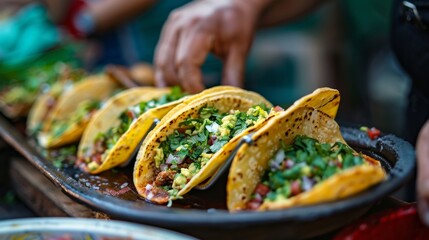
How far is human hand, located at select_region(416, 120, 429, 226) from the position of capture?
1452 mm

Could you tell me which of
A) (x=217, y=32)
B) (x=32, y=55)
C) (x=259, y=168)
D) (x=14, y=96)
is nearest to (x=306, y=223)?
(x=259, y=168)

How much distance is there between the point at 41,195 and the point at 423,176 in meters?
1.59

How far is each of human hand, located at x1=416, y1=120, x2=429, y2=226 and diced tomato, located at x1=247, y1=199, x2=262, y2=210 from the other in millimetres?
438

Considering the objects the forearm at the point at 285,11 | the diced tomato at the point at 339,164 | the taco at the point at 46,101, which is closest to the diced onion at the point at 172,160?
the diced tomato at the point at 339,164

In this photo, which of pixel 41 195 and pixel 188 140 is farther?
pixel 41 195

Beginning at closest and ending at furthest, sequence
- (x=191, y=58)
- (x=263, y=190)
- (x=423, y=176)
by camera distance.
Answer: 1. (x=423, y=176)
2. (x=263, y=190)
3. (x=191, y=58)

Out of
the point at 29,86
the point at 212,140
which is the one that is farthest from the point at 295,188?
the point at 29,86

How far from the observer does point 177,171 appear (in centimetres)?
201

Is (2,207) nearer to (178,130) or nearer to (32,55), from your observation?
(178,130)

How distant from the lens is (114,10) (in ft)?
15.3

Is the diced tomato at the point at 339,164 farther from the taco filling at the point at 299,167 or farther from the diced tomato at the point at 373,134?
the diced tomato at the point at 373,134

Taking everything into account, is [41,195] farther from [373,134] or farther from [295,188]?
[373,134]

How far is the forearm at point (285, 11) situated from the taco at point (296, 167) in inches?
61.7

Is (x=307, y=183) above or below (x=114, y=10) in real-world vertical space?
above
